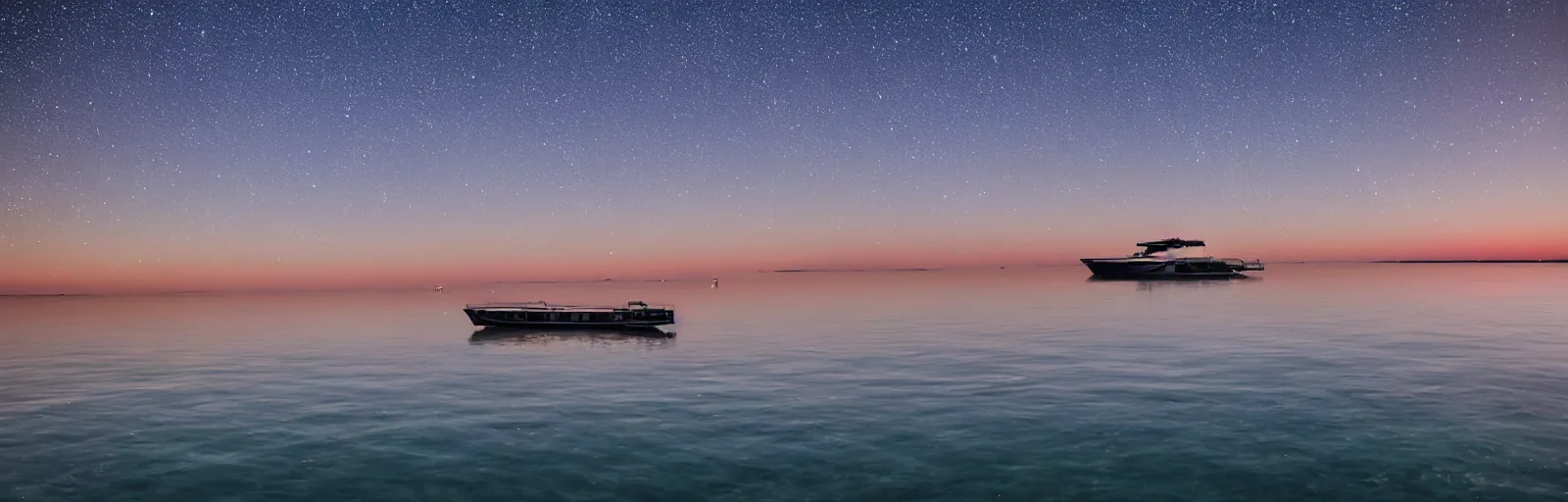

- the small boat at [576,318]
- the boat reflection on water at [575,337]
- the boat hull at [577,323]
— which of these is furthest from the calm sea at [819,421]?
the small boat at [576,318]

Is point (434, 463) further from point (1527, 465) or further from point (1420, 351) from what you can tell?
point (1420, 351)

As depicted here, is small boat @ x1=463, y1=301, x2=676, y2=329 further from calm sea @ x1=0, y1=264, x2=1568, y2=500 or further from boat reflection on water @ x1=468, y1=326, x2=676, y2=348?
calm sea @ x1=0, y1=264, x2=1568, y2=500

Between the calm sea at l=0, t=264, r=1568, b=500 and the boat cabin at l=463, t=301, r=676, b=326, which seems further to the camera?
the boat cabin at l=463, t=301, r=676, b=326

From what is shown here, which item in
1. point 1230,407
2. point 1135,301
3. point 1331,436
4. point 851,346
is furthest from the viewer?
point 1135,301

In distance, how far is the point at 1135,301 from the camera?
130750 mm

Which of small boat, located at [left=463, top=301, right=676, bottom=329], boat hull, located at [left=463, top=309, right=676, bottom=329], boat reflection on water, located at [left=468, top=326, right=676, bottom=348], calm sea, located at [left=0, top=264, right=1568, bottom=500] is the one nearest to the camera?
calm sea, located at [left=0, top=264, right=1568, bottom=500]

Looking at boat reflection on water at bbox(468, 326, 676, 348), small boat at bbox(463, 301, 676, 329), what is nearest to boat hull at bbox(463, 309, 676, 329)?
small boat at bbox(463, 301, 676, 329)

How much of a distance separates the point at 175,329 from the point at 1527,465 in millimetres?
126829

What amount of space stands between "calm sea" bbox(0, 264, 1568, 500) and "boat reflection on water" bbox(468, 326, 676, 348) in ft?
13.5

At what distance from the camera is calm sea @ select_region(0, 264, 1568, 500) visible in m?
23.8

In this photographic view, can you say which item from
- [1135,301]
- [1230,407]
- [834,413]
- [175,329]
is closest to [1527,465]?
[1230,407]

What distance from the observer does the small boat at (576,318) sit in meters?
87.0

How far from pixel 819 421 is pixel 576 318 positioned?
195ft

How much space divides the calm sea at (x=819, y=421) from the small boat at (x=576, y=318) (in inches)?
537
